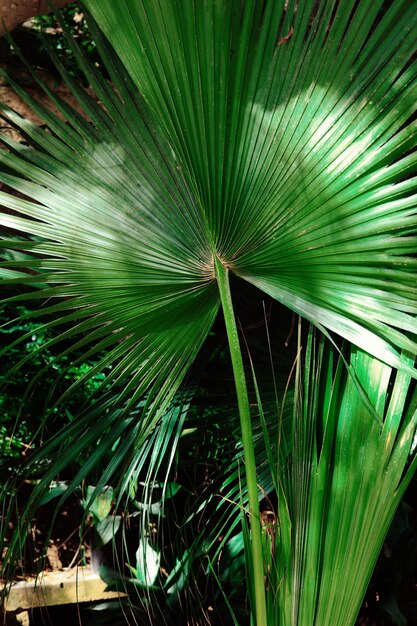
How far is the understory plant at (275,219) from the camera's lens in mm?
1097

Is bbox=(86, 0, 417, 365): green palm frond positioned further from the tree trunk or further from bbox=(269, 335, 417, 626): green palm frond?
the tree trunk

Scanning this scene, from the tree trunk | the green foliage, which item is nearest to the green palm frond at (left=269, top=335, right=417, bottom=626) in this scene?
the tree trunk

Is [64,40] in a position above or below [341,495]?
above

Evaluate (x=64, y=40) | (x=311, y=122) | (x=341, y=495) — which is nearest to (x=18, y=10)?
(x=64, y=40)

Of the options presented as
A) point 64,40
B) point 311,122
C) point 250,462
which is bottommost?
point 250,462

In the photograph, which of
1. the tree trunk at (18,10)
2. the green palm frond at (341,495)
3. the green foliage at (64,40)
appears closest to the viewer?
the green palm frond at (341,495)

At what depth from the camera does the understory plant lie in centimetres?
110

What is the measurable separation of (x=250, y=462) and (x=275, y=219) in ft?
1.47

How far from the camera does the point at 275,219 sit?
4.04 feet

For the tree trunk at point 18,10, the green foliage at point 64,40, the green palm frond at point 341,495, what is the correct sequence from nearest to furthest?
the green palm frond at point 341,495 → the tree trunk at point 18,10 → the green foliage at point 64,40

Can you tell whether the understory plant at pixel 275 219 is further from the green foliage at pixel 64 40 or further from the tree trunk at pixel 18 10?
the green foliage at pixel 64 40

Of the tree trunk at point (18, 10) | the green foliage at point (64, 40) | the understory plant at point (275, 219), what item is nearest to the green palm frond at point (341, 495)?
the understory plant at point (275, 219)

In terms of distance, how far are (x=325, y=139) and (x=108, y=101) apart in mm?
437

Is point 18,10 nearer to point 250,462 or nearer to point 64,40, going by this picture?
point 64,40
